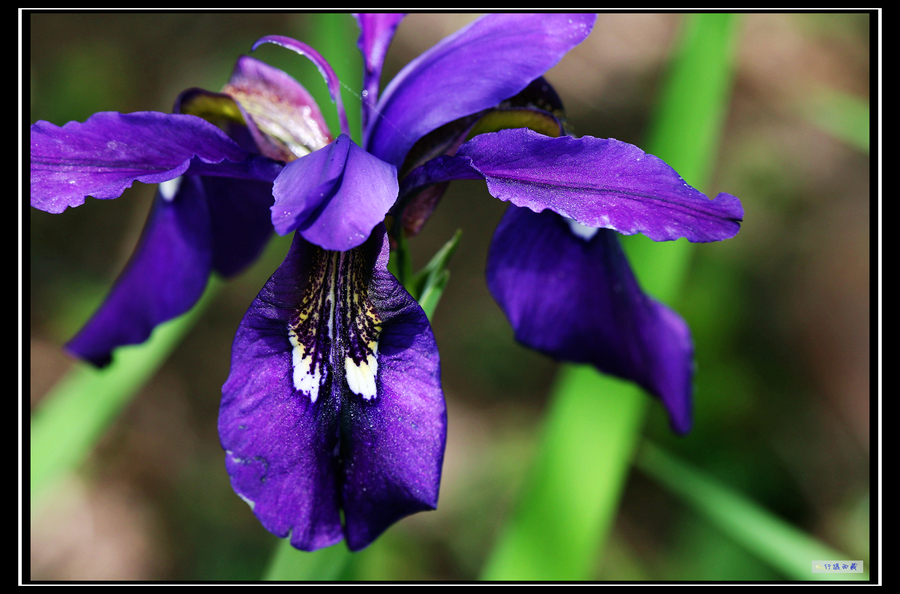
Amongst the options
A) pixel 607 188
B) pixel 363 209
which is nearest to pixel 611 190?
pixel 607 188

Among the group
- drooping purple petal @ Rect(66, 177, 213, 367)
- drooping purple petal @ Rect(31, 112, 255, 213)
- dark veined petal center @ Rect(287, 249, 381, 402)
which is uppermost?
drooping purple petal @ Rect(31, 112, 255, 213)

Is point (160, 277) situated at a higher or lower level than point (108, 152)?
lower

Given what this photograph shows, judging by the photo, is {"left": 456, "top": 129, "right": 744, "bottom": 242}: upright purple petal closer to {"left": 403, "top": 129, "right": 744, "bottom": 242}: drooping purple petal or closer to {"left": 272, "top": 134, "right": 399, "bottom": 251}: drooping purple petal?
{"left": 403, "top": 129, "right": 744, "bottom": 242}: drooping purple petal

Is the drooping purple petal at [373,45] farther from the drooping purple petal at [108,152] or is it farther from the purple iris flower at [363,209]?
the drooping purple petal at [108,152]

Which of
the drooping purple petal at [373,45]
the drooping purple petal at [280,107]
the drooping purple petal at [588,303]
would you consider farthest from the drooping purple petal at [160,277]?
the drooping purple petal at [588,303]

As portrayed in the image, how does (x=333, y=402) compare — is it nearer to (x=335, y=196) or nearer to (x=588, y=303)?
(x=335, y=196)

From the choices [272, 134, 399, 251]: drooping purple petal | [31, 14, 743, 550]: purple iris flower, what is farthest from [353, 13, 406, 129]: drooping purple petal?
[272, 134, 399, 251]: drooping purple petal
